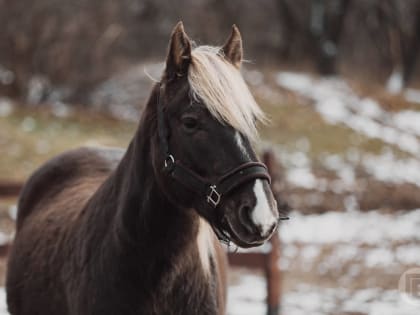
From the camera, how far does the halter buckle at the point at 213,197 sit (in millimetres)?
2693

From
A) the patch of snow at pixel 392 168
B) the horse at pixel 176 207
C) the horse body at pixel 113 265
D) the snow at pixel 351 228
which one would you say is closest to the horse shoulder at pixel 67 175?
the horse body at pixel 113 265

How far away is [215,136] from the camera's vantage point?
9.00 feet

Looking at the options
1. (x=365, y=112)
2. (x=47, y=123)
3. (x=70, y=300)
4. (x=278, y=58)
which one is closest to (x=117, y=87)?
(x=47, y=123)

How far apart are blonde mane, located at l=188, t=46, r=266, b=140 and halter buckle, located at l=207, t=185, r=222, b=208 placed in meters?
0.22

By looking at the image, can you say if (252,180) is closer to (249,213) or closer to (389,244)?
(249,213)

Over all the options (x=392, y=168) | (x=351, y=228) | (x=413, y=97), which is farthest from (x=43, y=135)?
(x=413, y=97)

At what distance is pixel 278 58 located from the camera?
2545cm

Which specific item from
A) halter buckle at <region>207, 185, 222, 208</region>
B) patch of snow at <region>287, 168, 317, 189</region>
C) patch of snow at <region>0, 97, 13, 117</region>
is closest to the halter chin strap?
halter buckle at <region>207, 185, 222, 208</region>

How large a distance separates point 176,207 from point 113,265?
0.35 meters

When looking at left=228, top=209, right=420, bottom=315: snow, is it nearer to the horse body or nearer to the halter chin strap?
the horse body

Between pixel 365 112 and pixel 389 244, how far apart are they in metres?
7.56

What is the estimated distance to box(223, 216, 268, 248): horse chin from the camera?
2580 millimetres

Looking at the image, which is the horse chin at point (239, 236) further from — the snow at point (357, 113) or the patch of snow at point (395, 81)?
the patch of snow at point (395, 81)

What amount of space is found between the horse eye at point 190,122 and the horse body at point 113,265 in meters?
0.35
